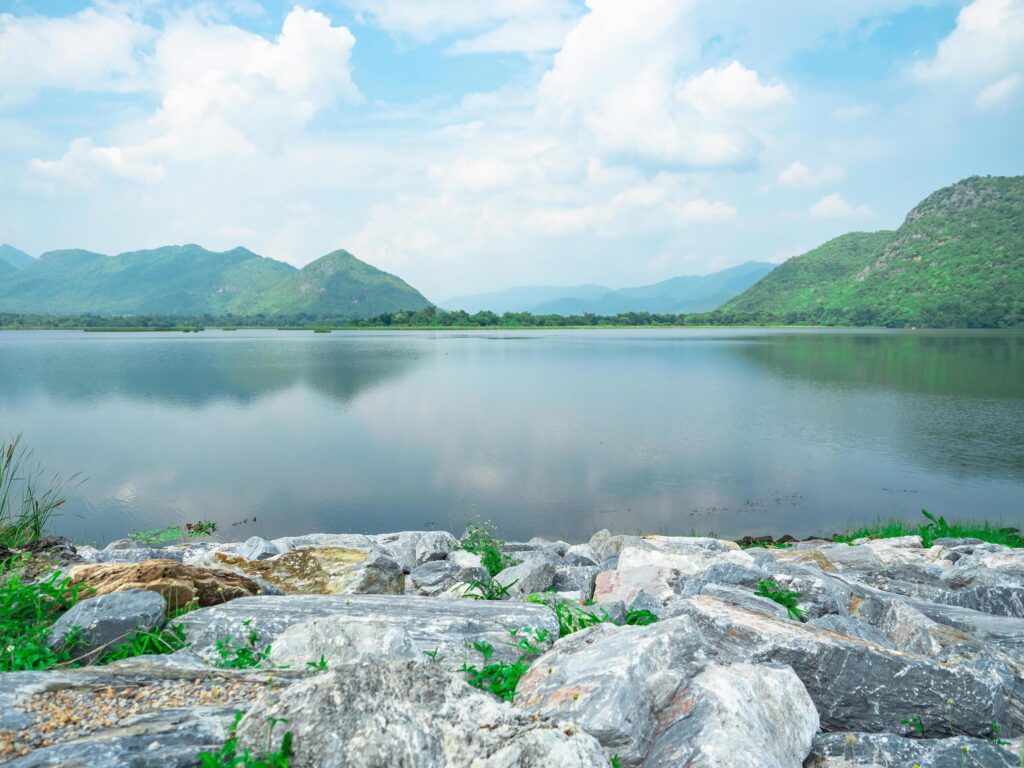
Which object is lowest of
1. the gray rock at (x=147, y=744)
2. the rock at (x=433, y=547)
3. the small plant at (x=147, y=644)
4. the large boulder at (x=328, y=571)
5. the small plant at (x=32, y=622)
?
the rock at (x=433, y=547)

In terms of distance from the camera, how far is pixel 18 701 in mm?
3426

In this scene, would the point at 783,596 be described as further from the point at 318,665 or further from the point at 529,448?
the point at 529,448

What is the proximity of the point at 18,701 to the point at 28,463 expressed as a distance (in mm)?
28321

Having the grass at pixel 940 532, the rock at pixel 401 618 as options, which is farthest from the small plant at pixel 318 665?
the grass at pixel 940 532

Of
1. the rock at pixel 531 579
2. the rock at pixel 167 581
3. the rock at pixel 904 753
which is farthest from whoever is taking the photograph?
the rock at pixel 531 579

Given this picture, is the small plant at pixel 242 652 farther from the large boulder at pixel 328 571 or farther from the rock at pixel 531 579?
the rock at pixel 531 579

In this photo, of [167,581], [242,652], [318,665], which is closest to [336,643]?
[318,665]

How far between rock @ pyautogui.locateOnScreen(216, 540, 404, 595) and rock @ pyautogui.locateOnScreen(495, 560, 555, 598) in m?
1.54

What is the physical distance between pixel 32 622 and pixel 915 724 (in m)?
7.06

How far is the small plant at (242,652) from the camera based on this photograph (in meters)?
4.55

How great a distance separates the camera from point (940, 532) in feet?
51.9

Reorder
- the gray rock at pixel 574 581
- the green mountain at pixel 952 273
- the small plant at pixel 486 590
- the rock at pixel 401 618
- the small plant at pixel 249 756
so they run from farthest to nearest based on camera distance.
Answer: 1. the green mountain at pixel 952 273
2. the gray rock at pixel 574 581
3. the small plant at pixel 486 590
4. the rock at pixel 401 618
5. the small plant at pixel 249 756

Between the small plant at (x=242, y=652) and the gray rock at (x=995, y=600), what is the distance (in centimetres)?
785

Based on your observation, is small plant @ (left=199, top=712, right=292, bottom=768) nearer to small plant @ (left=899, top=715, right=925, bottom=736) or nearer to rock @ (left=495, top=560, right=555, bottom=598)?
small plant @ (left=899, top=715, right=925, bottom=736)
